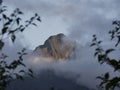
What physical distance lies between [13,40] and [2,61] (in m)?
2.90

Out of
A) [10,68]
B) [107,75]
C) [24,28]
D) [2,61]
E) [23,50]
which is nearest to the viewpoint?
[107,75]

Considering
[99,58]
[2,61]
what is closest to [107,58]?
[99,58]

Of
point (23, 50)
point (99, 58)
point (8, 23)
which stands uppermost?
point (23, 50)

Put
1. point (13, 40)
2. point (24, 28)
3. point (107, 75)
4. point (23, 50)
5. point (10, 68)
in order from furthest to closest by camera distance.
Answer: point (23, 50), point (10, 68), point (24, 28), point (13, 40), point (107, 75)

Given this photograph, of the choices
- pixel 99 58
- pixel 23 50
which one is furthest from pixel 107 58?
pixel 23 50

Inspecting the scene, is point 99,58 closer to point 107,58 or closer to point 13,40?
point 107,58

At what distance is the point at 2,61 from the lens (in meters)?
13.0

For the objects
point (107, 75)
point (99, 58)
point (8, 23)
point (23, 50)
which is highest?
point (23, 50)

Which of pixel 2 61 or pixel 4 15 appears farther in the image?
pixel 2 61

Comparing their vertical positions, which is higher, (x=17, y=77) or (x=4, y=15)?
(x=4, y=15)

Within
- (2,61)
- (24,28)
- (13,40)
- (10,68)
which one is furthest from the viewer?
(2,61)

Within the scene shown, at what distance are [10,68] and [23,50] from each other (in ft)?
9.40

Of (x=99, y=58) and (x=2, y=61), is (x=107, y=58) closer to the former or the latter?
(x=99, y=58)

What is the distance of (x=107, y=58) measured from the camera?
428 inches
